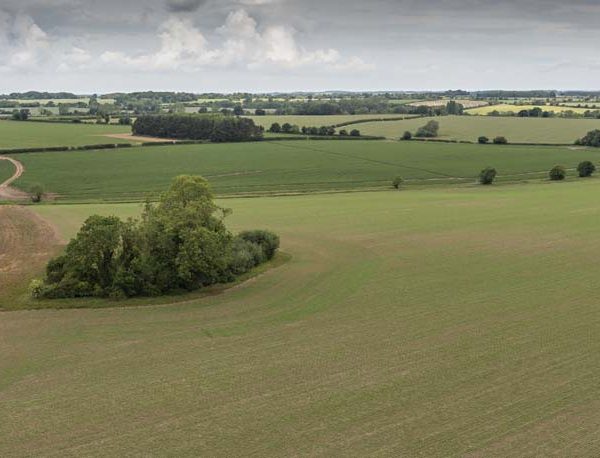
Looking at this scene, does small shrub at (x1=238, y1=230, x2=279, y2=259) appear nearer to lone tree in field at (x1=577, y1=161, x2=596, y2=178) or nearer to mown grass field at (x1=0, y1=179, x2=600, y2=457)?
mown grass field at (x1=0, y1=179, x2=600, y2=457)

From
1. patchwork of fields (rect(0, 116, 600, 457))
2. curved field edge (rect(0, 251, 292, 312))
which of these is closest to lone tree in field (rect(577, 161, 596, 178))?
patchwork of fields (rect(0, 116, 600, 457))

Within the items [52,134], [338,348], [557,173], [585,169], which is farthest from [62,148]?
[338,348]

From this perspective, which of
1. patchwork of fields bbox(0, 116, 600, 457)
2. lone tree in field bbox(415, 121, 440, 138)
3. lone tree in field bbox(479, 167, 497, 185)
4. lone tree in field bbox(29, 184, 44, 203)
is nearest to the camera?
patchwork of fields bbox(0, 116, 600, 457)

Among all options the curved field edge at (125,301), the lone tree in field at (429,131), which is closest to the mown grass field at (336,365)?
the curved field edge at (125,301)

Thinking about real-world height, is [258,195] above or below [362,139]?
below

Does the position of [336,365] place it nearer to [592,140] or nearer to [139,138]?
[592,140]

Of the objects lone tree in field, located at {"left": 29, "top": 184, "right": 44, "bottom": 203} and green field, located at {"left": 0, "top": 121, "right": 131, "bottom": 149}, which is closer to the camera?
lone tree in field, located at {"left": 29, "top": 184, "right": 44, "bottom": 203}

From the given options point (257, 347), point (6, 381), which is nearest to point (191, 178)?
point (257, 347)

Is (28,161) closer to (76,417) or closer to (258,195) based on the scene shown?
(258,195)
